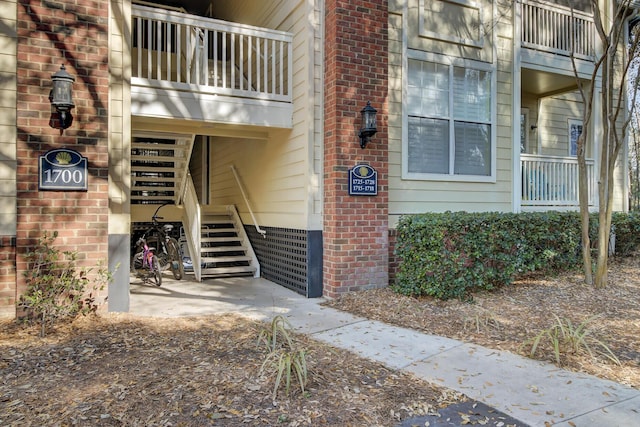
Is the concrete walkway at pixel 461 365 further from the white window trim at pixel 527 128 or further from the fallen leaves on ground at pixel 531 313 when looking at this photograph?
the white window trim at pixel 527 128

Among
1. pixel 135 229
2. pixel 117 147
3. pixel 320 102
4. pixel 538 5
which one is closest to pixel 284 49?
pixel 320 102

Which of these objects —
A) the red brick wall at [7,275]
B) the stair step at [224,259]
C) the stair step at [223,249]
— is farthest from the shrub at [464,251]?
A: the red brick wall at [7,275]

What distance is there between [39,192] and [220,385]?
3.09 meters

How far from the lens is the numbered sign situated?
6.07 m

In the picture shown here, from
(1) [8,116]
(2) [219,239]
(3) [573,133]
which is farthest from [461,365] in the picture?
(3) [573,133]

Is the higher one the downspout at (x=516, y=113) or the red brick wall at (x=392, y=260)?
the downspout at (x=516, y=113)

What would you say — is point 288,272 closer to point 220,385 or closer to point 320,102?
point 320,102

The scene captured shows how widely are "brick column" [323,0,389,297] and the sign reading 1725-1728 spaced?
9.78 feet

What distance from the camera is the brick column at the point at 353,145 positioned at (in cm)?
601

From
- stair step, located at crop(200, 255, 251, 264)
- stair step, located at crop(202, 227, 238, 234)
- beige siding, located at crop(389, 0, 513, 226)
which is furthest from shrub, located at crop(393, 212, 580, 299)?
stair step, located at crop(202, 227, 238, 234)

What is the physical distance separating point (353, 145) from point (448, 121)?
6.30ft

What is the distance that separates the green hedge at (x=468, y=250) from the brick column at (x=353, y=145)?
0.45 meters

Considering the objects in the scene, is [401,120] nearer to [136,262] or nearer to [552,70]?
[552,70]

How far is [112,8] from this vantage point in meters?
5.18
